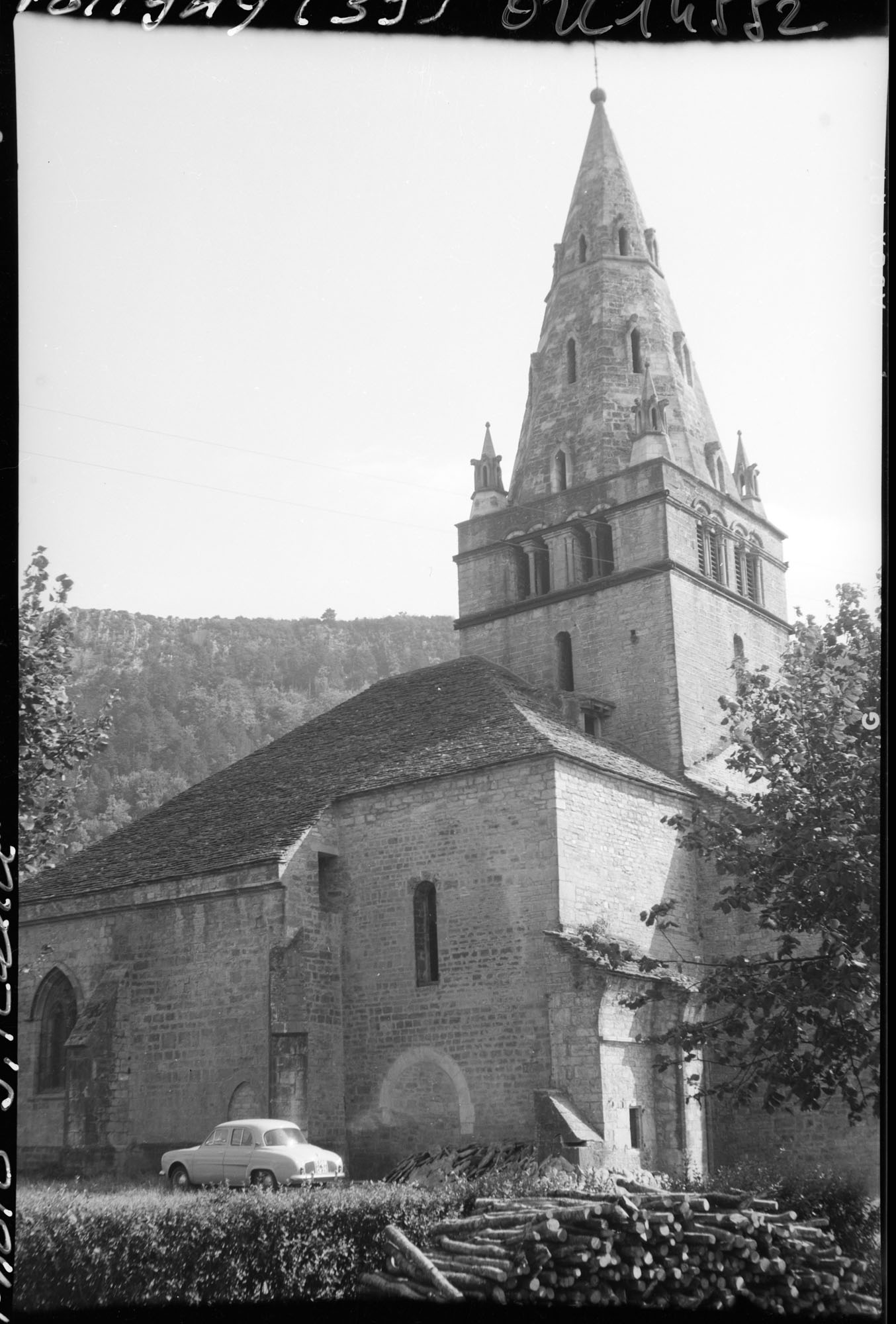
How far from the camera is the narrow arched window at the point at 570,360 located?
3597cm

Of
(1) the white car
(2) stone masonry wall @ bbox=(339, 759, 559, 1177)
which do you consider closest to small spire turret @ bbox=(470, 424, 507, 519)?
(2) stone masonry wall @ bbox=(339, 759, 559, 1177)

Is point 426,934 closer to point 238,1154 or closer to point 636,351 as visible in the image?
point 238,1154

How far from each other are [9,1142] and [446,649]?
78.4m

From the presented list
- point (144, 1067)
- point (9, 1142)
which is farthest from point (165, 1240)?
point (144, 1067)

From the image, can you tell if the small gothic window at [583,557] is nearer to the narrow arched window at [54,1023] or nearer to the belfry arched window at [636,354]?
the belfry arched window at [636,354]

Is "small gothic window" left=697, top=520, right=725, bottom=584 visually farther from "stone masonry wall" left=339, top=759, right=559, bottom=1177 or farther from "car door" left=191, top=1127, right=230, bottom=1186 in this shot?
"car door" left=191, top=1127, right=230, bottom=1186

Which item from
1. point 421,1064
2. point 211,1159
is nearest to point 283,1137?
point 211,1159

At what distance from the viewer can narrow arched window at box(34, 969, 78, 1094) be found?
28.4 m

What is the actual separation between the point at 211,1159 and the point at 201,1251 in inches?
190

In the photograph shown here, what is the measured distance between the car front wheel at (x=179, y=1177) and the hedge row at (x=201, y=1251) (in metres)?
4.58

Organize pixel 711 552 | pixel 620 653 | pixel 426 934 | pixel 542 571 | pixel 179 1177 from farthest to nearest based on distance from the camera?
1. pixel 542 571
2. pixel 711 552
3. pixel 620 653
4. pixel 426 934
5. pixel 179 1177

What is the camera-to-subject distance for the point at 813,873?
1945 cm

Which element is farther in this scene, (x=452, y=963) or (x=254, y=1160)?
(x=452, y=963)

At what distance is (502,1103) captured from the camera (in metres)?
23.2
